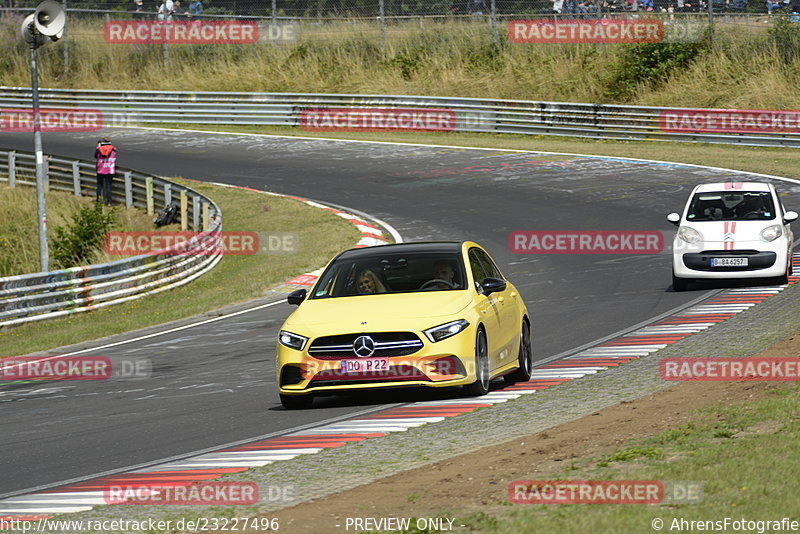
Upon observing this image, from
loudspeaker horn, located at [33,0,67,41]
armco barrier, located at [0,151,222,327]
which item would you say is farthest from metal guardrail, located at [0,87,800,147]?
loudspeaker horn, located at [33,0,67,41]

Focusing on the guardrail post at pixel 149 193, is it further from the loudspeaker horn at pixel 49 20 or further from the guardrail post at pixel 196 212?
the loudspeaker horn at pixel 49 20

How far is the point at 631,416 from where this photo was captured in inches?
379

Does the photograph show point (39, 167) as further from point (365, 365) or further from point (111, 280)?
point (365, 365)

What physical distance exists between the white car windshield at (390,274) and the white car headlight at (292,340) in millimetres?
804

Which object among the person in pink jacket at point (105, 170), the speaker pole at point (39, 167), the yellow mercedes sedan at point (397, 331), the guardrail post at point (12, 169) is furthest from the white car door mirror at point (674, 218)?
the guardrail post at point (12, 169)

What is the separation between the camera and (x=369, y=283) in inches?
470

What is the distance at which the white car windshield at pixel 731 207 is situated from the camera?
1922 centimetres

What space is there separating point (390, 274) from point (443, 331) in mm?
1389

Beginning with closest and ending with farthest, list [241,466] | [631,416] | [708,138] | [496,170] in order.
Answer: [241,466] < [631,416] < [496,170] < [708,138]

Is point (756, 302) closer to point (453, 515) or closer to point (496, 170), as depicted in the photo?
point (453, 515)

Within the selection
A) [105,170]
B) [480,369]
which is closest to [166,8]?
[105,170]

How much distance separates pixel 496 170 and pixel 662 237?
35.2 feet

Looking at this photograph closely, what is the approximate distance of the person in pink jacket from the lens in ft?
110

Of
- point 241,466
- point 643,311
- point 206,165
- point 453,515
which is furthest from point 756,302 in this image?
point 206,165
